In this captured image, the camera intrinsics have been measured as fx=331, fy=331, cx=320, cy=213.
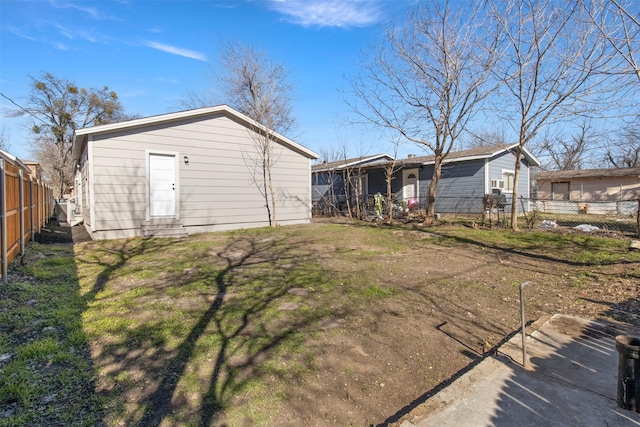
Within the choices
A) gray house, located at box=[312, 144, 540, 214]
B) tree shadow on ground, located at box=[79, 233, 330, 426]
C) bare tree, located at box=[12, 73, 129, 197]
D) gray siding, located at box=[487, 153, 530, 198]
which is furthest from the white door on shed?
bare tree, located at box=[12, 73, 129, 197]

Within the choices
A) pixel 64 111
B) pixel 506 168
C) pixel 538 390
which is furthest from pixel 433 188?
pixel 64 111

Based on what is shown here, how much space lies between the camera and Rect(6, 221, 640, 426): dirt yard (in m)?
2.22

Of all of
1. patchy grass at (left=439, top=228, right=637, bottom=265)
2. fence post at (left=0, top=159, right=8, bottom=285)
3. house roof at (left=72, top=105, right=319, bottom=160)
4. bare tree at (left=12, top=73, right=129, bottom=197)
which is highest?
bare tree at (left=12, top=73, right=129, bottom=197)

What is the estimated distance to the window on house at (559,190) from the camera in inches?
1025

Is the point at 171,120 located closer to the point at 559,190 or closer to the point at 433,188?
the point at 433,188

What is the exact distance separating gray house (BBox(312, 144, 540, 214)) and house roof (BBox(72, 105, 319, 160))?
12.4 ft

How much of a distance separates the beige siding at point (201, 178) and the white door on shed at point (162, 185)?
183 mm

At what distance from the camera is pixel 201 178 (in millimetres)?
9969

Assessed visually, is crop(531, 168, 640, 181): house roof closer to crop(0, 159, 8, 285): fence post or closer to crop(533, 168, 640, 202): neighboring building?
crop(533, 168, 640, 202): neighboring building

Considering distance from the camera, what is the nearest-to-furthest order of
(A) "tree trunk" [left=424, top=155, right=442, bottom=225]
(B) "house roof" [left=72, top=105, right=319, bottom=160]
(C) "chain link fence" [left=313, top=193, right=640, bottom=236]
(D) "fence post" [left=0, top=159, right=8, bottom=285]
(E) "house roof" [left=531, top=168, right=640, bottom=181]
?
(D) "fence post" [left=0, top=159, right=8, bottom=285]
(B) "house roof" [left=72, top=105, right=319, bottom=160]
(A) "tree trunk" [left=424, top=155, right=442, bottom=225]
(C) "chain link fence" [left=313, top=193, right=640, bottom=236]
(E) "house roof" [left=531, top=168, right=640, bottom=181]

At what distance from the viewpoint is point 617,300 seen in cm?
443

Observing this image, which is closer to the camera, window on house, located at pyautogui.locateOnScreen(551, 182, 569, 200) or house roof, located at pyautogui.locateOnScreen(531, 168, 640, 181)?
house roof, located at pyautogui.locateOnScreen(531, 168, 640, 181)

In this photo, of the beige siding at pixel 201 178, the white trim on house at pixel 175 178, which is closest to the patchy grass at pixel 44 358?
the beige siding at pixel 201 178

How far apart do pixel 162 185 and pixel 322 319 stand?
7579 mm
